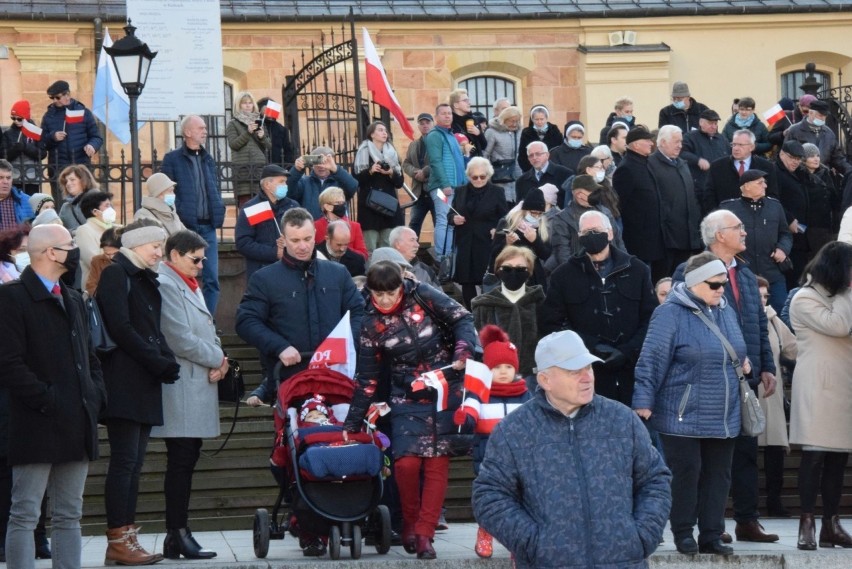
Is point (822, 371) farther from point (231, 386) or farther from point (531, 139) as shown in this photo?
point (531, 139)

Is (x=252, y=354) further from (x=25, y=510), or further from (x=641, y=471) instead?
(x=641, y=471)

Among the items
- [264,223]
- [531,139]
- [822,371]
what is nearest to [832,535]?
[822,371]

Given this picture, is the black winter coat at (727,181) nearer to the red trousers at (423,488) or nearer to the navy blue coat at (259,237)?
the navy blue coat at (259,237)

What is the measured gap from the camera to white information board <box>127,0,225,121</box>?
1992 centimetres

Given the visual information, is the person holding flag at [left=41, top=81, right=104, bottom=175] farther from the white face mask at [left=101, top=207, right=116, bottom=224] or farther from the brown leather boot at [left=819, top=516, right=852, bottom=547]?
the brown leather boot at [left=819, top=516, right=852, bottom=547]

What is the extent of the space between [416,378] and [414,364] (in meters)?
0.13

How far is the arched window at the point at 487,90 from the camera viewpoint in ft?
101

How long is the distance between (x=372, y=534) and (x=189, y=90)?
1018 cm

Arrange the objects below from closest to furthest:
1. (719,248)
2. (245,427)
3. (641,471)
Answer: (641,471) → (719,248) → (245,427)

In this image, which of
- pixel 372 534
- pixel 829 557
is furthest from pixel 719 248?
pixel 372 534

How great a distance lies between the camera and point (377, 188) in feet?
58.7

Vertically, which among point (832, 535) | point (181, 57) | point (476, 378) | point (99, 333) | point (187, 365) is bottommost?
point (832, 535)

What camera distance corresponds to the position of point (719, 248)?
11.5m

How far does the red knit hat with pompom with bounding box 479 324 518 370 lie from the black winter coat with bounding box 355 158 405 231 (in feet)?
22.5
